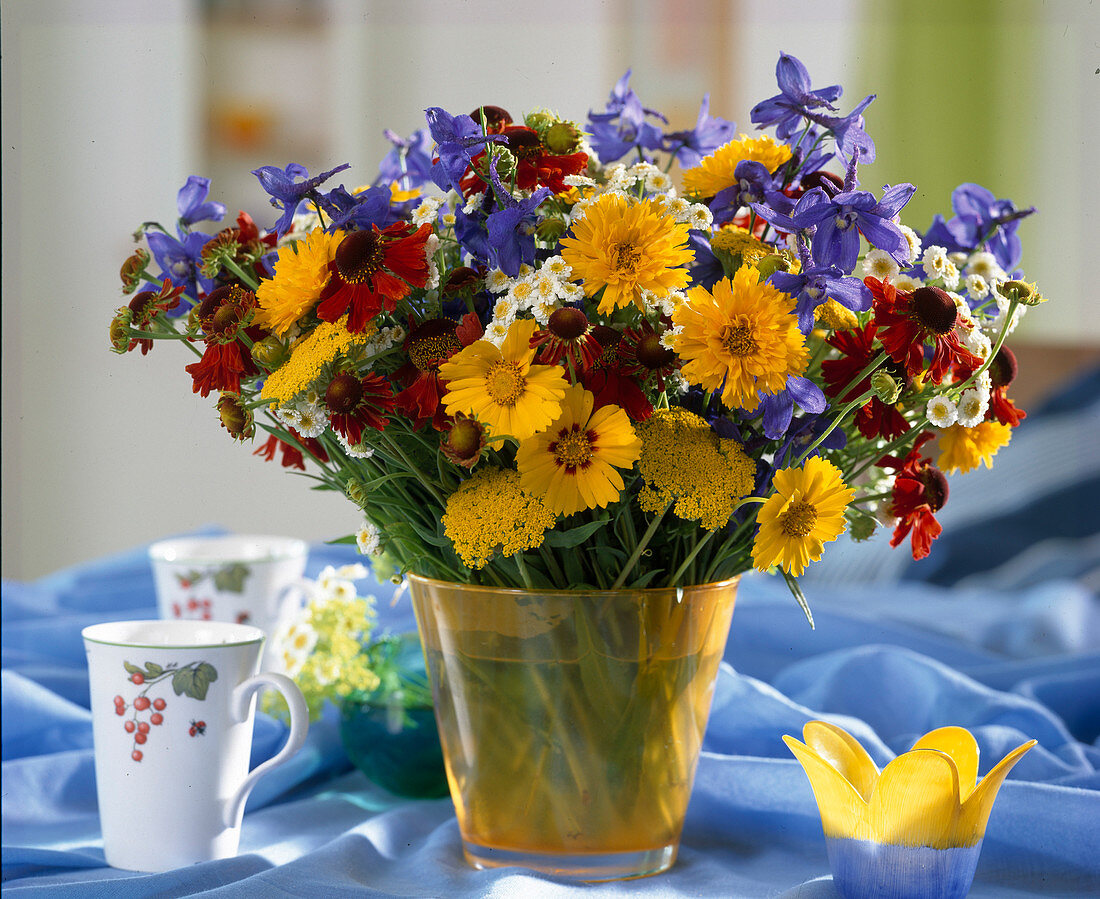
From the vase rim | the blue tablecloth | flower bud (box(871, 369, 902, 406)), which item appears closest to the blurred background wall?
the blue tablecloth

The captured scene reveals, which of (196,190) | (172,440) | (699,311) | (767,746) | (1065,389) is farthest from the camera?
(172,440)

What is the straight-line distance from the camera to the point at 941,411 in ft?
1.36

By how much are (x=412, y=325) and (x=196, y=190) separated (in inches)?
6.2

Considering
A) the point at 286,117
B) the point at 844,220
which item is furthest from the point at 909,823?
the point at 286,117

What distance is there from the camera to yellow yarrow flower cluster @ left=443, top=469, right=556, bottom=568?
1.26ft

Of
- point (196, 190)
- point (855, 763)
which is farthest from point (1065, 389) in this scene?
point (196, 190)

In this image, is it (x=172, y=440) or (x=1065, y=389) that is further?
(x=172, y=440)

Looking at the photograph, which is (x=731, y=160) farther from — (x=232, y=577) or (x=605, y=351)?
(x=232, y=577)

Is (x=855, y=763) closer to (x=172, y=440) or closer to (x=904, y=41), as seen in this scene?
(x=172, y=440)

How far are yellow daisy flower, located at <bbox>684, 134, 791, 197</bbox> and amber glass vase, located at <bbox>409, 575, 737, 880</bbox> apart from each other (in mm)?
168

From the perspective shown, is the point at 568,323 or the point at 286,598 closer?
the point at 568,323

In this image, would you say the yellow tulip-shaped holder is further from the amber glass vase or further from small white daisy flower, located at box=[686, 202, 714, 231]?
small white daisy flower, located at box=[686, 202, 714, 231]

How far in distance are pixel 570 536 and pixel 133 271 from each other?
237 millimetres

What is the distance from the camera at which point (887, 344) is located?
1.29ft
